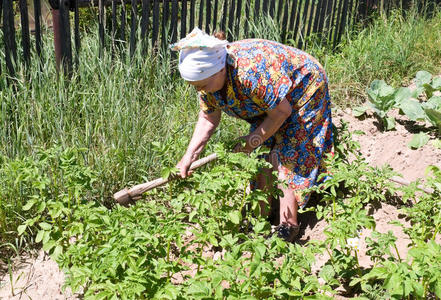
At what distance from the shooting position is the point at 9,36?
3760 millimetres

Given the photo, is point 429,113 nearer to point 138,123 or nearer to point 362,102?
point 362,102

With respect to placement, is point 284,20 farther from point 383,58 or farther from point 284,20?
point 383,58

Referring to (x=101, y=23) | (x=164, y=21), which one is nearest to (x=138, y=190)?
(x=101, y=23)

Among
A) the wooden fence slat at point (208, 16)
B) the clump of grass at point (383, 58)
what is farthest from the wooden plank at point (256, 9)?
the clump of grass at point (383, 58)

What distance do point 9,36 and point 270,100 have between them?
211 centimetres

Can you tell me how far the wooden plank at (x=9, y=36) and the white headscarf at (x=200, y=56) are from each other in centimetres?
167

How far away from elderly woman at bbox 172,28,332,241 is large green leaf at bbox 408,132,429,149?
102cm

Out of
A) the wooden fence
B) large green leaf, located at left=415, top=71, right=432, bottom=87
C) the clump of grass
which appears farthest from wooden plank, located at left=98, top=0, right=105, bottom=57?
large green leaf, located at left=415, top=71, right=432, bottom=87

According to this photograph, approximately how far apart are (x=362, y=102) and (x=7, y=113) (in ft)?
10.2

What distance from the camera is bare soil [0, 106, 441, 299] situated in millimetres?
3029

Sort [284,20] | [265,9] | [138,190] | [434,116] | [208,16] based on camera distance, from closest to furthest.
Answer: [138,190] < [434,116] < [208,16] < [265,9] < [284,20]

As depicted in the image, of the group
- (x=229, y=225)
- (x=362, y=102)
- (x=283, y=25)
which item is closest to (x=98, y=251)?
(x=229, y=225)

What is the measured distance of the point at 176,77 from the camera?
4.51 meters

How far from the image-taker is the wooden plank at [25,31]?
148 inches
